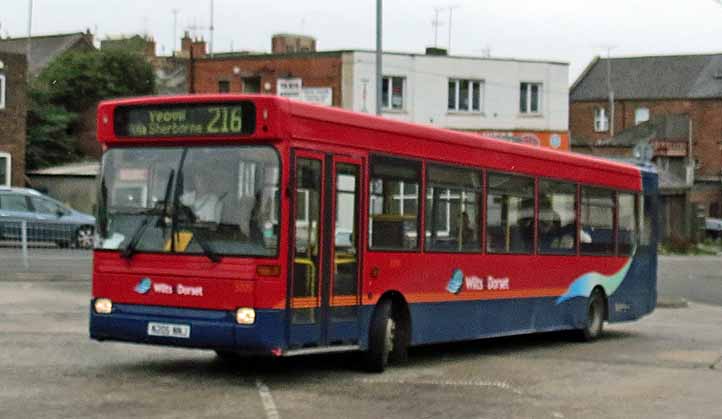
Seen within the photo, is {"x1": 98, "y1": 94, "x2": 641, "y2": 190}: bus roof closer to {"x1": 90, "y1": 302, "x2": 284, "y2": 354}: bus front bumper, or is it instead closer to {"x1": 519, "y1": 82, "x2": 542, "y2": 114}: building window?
{"x1": 90, "y1": 302, "x2": 284, "y2": 354}: bus front bumper

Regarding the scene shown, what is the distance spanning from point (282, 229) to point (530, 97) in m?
59.0

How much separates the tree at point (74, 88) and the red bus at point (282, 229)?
196 ft

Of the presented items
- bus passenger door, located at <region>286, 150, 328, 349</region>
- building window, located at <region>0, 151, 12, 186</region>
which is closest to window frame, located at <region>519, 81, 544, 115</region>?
building window, located at <region>0, 151, 12, 186</region>

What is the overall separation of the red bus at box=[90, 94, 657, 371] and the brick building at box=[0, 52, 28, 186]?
4256 centimetres

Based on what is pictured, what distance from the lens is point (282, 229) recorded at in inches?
534

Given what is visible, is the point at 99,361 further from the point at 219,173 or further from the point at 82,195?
the point at 82,195

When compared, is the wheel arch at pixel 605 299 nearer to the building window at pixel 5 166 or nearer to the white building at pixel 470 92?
the building window at pixel 5 166

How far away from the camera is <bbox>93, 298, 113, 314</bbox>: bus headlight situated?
14.0 meters

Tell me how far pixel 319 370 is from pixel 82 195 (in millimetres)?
47354

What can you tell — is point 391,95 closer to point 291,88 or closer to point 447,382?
point 291,88

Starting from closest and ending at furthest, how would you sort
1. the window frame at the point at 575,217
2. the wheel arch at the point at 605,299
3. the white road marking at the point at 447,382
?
the white road marking at the point at 447,382
the window frame at the point at 575,217
the wheel arch at the point at 605,299

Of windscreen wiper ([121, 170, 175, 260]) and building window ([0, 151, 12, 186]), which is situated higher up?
building window ([0, 151, 12, 186])

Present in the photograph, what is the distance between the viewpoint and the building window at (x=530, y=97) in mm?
71312

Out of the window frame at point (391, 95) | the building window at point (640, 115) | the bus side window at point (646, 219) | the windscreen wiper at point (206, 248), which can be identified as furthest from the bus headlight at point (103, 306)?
the building window at point (640, 115)
